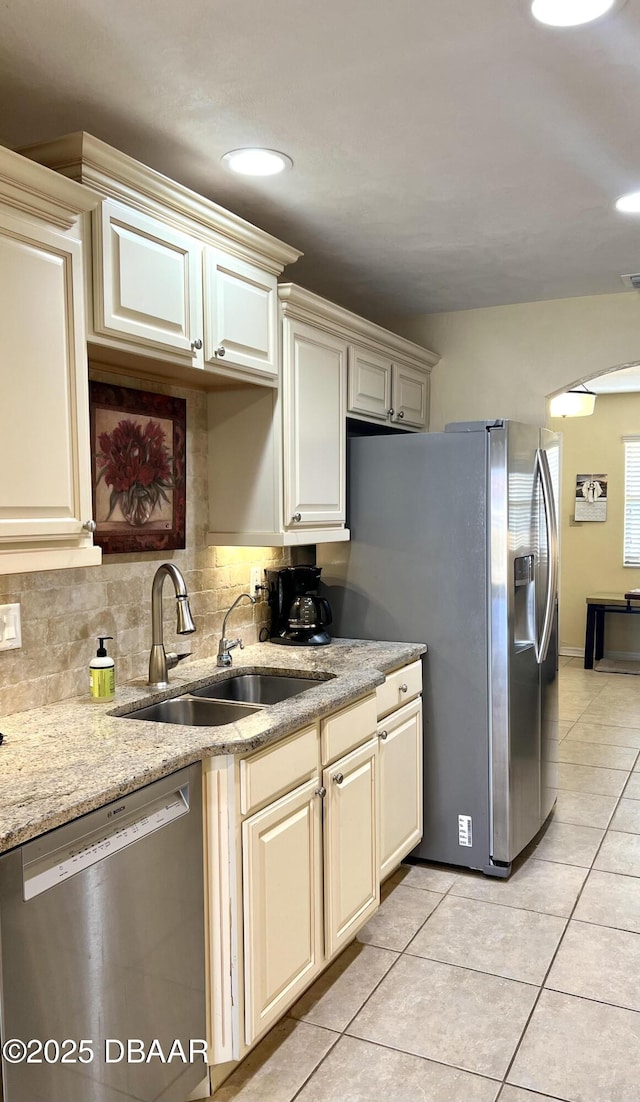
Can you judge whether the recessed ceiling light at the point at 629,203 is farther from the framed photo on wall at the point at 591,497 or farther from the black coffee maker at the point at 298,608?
the framed photo on wall at the point at 591,497

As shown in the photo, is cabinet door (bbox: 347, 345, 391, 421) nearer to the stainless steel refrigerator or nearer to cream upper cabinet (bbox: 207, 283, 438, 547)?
cream upper cabinet (bbox: 207, 283, 438, 547)

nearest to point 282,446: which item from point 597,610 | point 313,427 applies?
point 313,427

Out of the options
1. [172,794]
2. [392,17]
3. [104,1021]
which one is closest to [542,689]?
[172,794]

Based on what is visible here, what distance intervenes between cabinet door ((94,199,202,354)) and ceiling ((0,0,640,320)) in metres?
0.27

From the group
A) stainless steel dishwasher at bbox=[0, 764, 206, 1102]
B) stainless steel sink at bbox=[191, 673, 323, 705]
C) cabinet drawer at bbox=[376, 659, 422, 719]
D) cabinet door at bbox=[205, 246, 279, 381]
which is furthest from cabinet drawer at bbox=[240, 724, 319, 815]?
cabinet door at bbox=[205, 246, 279, 381]

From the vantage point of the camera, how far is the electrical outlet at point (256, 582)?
10.7 ft

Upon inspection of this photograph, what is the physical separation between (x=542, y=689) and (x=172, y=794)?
217 cm

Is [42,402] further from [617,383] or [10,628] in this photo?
[617,383]

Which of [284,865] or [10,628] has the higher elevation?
[10,628]

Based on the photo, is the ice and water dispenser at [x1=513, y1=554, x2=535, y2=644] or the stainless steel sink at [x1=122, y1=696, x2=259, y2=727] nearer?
the stainless steel sink at [x1=122, y1=696, x2=259, y2=727]

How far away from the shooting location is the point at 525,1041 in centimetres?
225

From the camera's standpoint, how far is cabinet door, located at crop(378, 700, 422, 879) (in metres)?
2.93

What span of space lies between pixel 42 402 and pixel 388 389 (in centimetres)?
214

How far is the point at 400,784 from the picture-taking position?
10.0 ft
